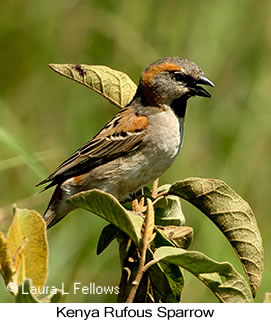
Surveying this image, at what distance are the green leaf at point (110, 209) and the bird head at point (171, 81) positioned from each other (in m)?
1.46

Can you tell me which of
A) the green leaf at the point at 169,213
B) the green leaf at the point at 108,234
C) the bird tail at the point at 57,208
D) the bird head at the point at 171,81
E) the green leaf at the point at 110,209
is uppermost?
the bird head at the point at 171,81

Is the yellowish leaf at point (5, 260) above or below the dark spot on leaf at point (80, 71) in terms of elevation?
below

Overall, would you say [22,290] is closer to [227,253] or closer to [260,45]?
[227,253]

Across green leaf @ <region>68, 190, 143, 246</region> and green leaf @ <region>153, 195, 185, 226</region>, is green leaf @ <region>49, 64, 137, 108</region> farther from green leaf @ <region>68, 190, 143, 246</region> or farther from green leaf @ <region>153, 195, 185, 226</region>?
green leaf @ <region>68, 190, 143, 246</region>

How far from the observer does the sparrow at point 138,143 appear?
325 cm

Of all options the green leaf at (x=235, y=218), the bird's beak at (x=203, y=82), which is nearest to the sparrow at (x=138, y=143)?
the bird's beak at (x=203, y=82)

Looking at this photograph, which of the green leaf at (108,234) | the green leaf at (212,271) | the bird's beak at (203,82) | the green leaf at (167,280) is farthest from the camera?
the bird's beak at (203,82)

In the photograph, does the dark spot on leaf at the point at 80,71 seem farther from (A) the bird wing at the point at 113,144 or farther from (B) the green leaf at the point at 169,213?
(A) the bird wing at the point at 113,144

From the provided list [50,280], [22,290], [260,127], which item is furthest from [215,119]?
[22,290]

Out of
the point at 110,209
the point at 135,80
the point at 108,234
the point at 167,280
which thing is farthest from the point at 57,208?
the point at 135,80

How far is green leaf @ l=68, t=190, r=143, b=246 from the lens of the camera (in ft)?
5.85

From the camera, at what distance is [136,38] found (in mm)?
4660

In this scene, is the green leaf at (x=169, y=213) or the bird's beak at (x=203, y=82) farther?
the bird's beak at (x=203, y=82)

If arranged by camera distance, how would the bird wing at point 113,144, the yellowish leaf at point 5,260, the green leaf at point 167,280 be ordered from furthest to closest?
the bird wing at point 113,144 < the green leaf at point 167,280 < the yellowish leaf at point 5,260
